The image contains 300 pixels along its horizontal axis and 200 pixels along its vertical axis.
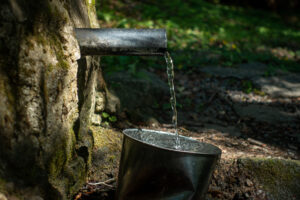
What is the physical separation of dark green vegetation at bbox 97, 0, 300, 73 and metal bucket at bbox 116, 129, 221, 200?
2.94 m

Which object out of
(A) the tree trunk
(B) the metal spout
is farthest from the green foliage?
(A) the tree trunk

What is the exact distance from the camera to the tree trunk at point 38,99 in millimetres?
1808

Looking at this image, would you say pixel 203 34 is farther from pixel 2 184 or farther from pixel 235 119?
pixel 2 184

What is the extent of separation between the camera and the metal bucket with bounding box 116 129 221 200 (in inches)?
83.0

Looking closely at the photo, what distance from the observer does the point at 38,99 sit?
2.00 m

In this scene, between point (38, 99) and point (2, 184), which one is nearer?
point (2, 184)

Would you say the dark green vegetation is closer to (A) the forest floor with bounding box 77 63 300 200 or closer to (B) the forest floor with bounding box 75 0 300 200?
(B) the forest floor with bounding box 75 0 300 200

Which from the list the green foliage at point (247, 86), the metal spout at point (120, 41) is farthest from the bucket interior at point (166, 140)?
the green foliage at point (247, 86)

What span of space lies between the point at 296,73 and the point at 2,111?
20.2 feet

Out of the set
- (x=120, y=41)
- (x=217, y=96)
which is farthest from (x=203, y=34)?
Answer: (x=120, y=41)

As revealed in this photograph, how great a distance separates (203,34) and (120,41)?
6590mm

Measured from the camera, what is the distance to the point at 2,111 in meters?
1.77

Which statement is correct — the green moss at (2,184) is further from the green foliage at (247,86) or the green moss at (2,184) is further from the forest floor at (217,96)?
the green foliage at (247,86)

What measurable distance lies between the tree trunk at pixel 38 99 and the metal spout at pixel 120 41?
0.35 ft
